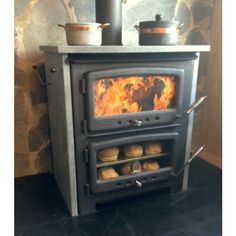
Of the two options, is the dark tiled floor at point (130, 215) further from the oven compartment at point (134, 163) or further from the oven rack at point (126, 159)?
the oven rack at point (126, 159)

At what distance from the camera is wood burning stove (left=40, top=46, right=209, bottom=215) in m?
1.06

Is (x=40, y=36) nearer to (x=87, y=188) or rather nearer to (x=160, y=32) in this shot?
(x=160, y=32)

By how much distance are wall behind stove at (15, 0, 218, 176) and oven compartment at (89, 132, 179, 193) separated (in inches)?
21.2

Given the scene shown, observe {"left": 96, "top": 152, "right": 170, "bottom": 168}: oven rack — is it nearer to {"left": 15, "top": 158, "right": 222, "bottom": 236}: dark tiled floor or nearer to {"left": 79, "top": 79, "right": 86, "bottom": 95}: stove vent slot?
{"left": 15, "top": 158, "right": 222, "bottom": 236}: dark tiled floor

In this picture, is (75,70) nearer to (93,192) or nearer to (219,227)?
(93,192)

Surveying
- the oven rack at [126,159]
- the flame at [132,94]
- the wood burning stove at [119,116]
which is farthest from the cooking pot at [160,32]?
the oven rack at [126,159]

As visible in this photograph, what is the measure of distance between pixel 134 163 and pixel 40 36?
2.87ft

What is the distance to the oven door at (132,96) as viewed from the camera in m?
1.09

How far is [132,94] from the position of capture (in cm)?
120

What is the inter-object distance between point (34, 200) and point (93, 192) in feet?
1.23

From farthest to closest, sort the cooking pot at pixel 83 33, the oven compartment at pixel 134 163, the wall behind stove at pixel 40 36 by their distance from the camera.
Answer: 1. the wall behind stove at pixel 40 36
2. the oven compartment at pixel 134 163
3. the cooking pot at pixel 83 33

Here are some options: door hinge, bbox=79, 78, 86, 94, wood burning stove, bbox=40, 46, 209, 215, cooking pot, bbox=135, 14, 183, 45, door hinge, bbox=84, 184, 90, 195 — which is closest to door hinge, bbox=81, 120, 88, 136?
wood burning stove, bbox=40, 46, 209, 215

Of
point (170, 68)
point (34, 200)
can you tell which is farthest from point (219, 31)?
point (34, 200)

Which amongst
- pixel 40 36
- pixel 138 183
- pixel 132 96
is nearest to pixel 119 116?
pixel 132 96
